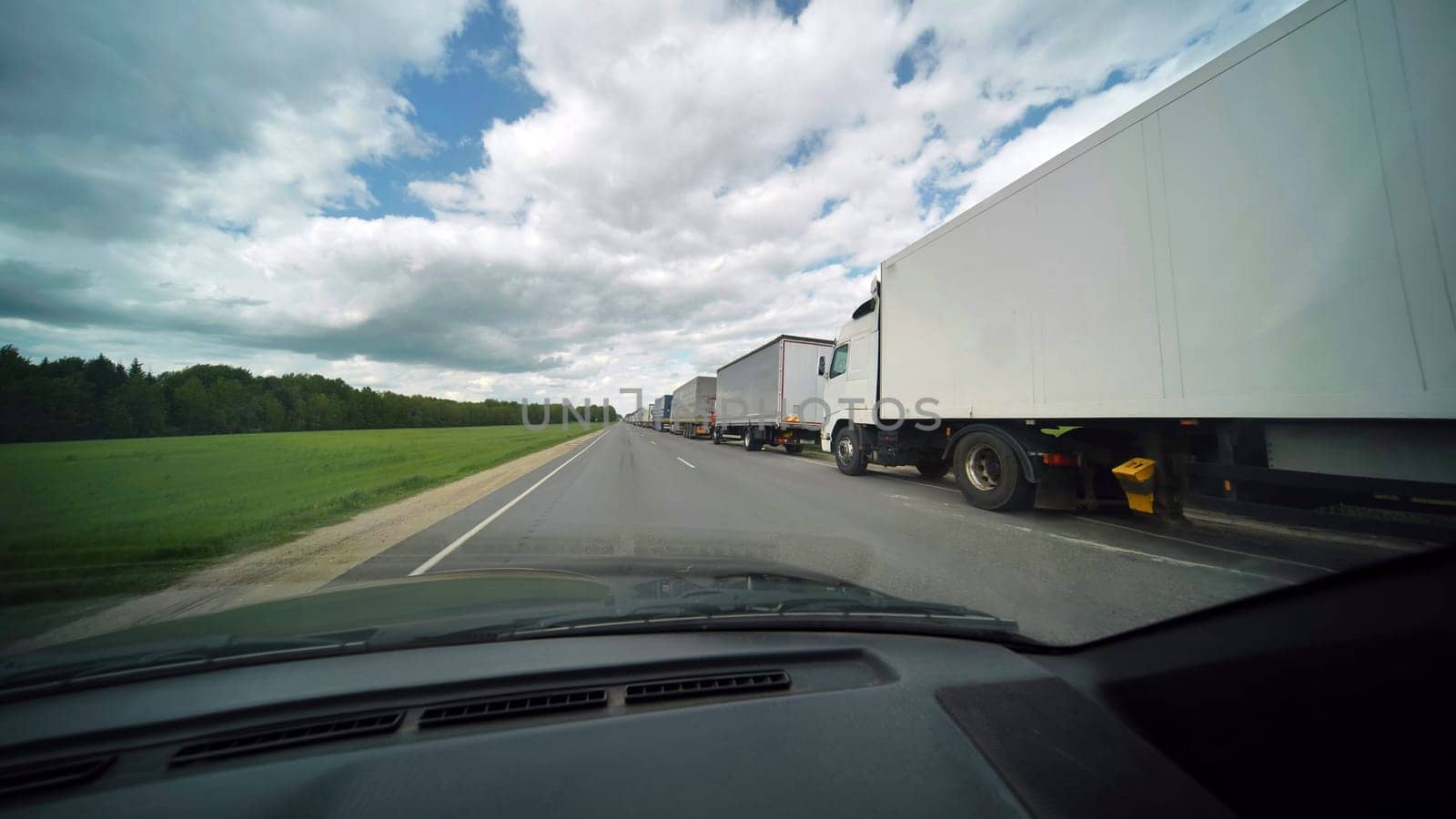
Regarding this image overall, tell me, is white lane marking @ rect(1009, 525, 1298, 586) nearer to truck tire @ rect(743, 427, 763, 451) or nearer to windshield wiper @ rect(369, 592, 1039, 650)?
windshield wiper @ rect(369, 592, 1039, 650)

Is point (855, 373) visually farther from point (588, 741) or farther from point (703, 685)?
point (588, 741)

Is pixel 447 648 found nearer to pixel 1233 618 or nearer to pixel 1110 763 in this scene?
pixel 1110 763

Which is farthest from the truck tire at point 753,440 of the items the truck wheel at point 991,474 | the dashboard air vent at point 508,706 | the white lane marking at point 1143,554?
the dashboard air vent at point 508,706

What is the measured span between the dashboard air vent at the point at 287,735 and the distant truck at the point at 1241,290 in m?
5.85

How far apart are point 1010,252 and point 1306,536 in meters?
4.20

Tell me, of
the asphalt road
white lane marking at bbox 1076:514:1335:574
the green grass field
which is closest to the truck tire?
the green grass field

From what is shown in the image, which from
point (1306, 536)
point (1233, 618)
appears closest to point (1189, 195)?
point (1306, 536)

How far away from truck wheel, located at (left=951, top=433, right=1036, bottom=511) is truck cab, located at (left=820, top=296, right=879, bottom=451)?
2623 mm

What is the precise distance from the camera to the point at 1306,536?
215 inches

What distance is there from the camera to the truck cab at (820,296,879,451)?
10.5 metres

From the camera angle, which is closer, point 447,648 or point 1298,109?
point 447,648

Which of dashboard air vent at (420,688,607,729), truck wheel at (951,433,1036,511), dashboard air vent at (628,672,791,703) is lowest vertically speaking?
dashboard air vent at (420,688,607,729)

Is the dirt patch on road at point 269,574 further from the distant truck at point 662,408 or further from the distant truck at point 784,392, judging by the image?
the distant truck at point 662,408

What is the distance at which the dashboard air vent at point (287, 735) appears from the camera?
1.36 meters
